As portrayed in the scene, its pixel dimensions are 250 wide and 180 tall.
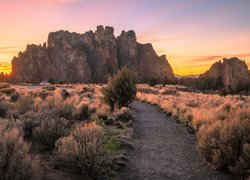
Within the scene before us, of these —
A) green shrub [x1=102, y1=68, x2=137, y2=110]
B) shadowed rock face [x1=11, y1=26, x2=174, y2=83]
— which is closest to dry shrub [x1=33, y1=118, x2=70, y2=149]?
green shrub [x1=102, y1=68, x2=137, y2=110]

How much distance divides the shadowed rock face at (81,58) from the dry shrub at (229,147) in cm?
15371

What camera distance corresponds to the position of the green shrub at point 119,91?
2786cm

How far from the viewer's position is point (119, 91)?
28.0 m

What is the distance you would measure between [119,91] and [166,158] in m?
16.9

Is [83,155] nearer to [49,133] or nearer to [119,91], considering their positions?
[49,133]

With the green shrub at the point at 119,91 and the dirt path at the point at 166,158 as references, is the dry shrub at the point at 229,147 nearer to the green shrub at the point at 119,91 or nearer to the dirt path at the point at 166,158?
the dirt path at the point at 166,158

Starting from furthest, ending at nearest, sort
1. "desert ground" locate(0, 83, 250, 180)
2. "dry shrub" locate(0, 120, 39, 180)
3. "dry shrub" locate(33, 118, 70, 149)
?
"dry shrub" locate(33, 118, 70, 149) < "desert ground" locate(0, 83, 250, 180) < "dry shrub" locate(0, 120, 39, 180)

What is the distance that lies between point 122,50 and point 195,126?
555 ft

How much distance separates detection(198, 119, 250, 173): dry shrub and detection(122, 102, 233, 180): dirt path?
0.33m

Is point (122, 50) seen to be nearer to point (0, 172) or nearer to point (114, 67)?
point (114, 67)

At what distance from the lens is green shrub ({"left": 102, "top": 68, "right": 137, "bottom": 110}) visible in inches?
1097

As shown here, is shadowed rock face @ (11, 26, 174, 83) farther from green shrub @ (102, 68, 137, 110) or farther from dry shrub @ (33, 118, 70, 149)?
dry shrub @ (33, 118, 70, 149)

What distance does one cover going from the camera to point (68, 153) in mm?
9070

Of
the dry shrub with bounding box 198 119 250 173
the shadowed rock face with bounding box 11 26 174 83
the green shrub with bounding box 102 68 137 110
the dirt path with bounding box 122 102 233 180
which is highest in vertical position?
the shadowed rock face with bounding box 11 26 174 83
